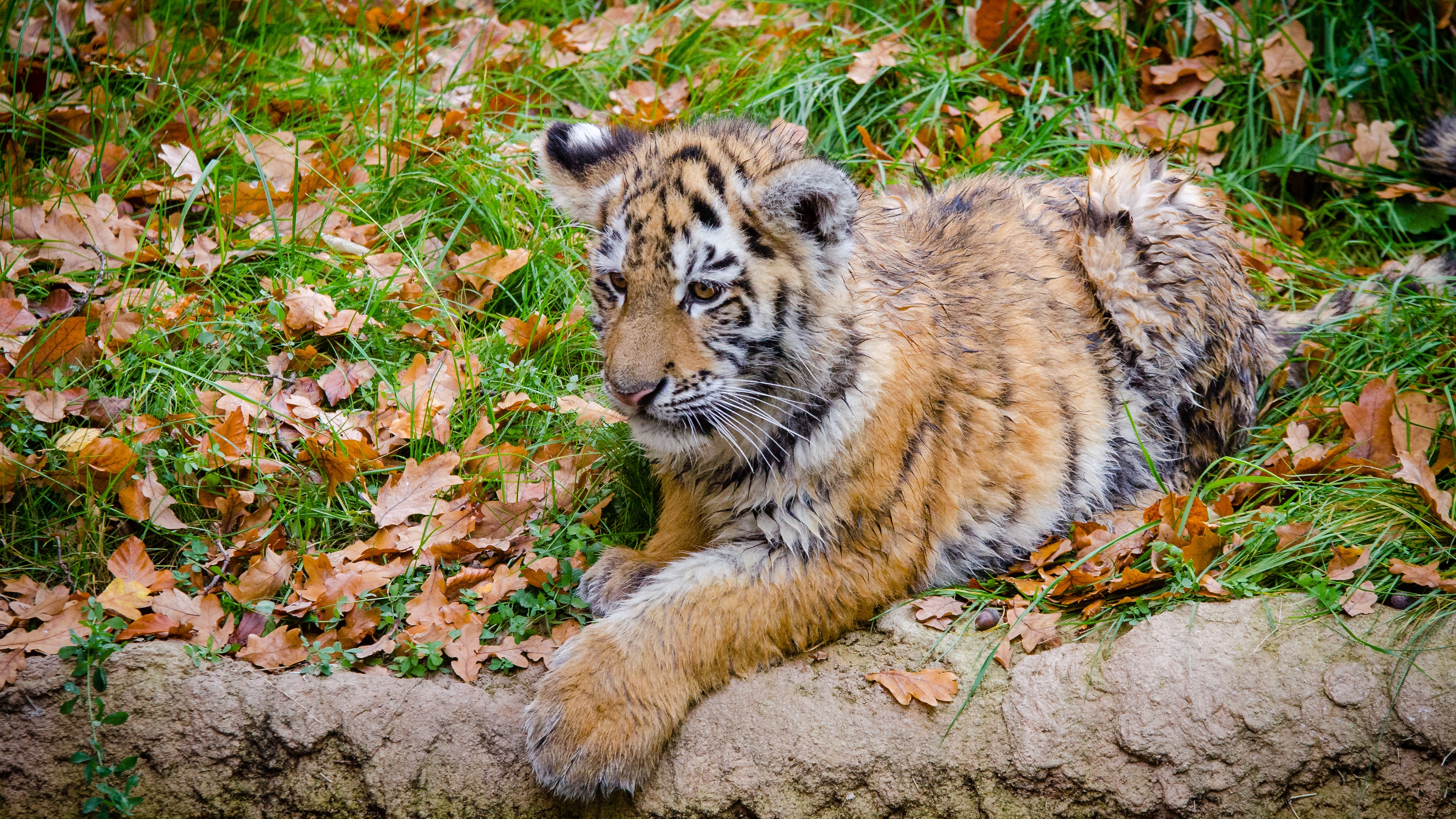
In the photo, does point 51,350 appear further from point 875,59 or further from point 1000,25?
point 1000,25

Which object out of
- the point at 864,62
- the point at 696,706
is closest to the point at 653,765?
the point at 696,706

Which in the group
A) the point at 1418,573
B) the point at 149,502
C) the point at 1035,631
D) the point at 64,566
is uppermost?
the point at 1418,573

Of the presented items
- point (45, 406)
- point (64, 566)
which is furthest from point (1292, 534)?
point (45, 406)

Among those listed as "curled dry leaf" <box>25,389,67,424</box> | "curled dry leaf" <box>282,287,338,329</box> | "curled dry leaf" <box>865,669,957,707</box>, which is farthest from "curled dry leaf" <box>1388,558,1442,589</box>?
"curled dry leaf" <box>25,389,67,424</box>

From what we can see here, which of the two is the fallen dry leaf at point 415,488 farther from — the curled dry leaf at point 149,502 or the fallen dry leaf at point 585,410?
the curled dry leaf at point 149,502

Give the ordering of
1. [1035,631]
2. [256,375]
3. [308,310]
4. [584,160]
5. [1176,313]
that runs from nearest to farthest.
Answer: [1035,631] < [584,160] < [1176,313] < [256,375] < [308,310]

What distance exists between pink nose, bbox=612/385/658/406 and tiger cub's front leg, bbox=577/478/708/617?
2.27 feet

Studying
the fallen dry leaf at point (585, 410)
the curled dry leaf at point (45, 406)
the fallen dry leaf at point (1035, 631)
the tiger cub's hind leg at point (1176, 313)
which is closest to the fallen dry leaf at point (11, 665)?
the curled dry leaf at point (45, 406)

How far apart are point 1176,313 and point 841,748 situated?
2.19 m

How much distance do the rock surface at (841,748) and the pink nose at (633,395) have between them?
3.13 ft

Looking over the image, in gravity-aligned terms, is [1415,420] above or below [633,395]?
below

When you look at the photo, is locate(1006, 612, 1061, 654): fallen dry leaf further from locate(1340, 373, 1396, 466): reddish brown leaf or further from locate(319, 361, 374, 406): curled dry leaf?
locate(319, 361, 374, 406): curled dry leaf

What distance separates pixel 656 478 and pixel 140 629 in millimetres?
1733

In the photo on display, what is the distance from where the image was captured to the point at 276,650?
3.19 metres
